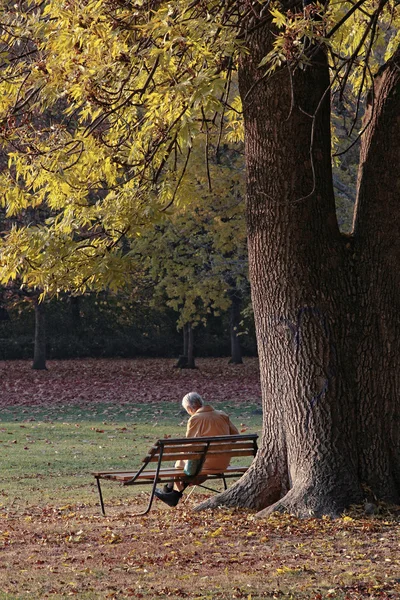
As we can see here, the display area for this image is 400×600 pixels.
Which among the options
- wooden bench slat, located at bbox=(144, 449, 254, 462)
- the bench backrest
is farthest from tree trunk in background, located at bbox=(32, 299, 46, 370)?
wooden bench slat, located at bbox=(144, 449, 254, 462)

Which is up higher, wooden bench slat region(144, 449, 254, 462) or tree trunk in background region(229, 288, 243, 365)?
tree trunk in background region(229, 288, 243, 365)

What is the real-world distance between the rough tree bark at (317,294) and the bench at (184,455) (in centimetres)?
56

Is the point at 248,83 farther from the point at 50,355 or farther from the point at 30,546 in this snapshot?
the point at 50,355

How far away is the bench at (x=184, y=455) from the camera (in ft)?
28.1

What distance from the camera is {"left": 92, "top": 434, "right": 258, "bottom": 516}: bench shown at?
28.1ft

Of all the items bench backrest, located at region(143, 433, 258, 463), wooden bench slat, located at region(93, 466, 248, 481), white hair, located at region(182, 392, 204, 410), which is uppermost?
white hair, located at region(182, 392, 204, 410)

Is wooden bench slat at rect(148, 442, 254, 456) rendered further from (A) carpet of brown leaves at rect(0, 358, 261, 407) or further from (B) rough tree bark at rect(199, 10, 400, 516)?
(A) carpet of brown leaves at rect(0, 358, 261, 407)

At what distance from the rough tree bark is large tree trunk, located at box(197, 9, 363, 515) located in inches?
0.4

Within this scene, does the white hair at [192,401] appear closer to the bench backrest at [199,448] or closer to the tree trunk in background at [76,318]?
the bench backrest at [199,448]

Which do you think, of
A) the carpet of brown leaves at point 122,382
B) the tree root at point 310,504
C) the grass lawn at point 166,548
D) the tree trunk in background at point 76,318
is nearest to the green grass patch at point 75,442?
the grass lawn at point 166,548

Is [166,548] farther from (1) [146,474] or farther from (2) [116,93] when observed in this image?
(2) [116,93]

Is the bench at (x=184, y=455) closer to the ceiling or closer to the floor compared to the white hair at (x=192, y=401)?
closer to the floor

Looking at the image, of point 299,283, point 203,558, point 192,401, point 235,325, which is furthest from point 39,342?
point 203,558

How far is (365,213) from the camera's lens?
8.53 metres
